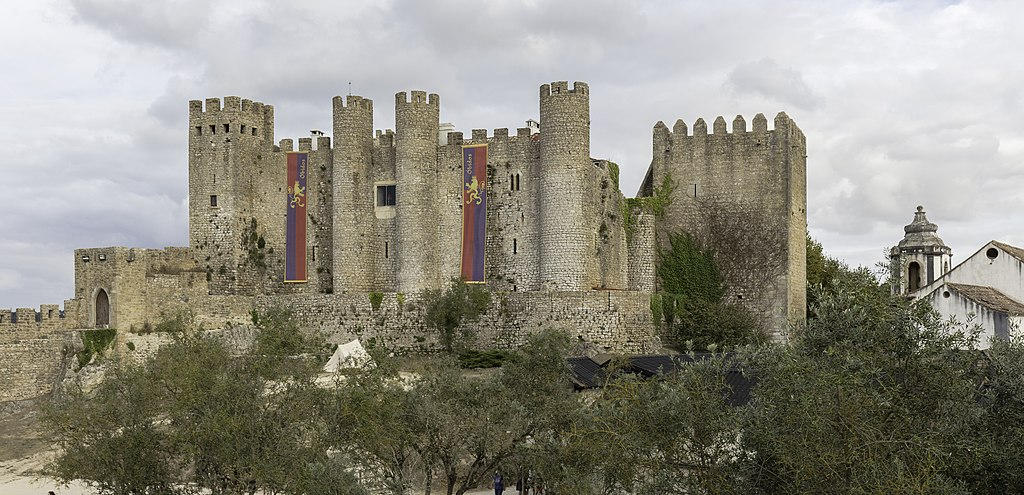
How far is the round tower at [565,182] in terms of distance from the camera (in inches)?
1799

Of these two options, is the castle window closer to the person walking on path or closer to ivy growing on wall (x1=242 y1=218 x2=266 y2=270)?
ivy growing on wall (x1=242 y1=218 x2=266 y2=270)

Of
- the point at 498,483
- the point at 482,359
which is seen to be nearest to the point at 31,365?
the point at 482,359

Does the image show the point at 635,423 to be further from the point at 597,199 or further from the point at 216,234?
the point at 216,234

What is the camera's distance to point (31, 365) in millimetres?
43719

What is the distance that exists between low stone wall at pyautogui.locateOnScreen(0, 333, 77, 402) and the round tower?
19.4 metres

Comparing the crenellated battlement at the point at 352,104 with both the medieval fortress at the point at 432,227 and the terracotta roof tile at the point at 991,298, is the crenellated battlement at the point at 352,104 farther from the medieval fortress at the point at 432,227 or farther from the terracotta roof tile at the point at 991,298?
the terracotta roof tile at the point at 991,298

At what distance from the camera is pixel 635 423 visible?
62.8 feet

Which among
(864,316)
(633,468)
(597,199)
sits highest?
(597,199)

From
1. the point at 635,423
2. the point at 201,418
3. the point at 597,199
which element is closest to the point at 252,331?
the point at 597,199

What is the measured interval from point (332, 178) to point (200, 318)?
852 centimetres

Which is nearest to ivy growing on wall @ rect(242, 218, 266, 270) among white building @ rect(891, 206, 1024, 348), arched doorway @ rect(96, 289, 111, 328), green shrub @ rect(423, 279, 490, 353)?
arched doorway @ rect(96, 289, 111, 328)

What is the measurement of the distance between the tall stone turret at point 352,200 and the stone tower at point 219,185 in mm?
4722

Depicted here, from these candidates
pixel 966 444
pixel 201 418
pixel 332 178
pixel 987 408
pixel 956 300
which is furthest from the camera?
pixel 332 178

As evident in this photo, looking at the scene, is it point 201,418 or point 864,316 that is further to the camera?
point 201,418
